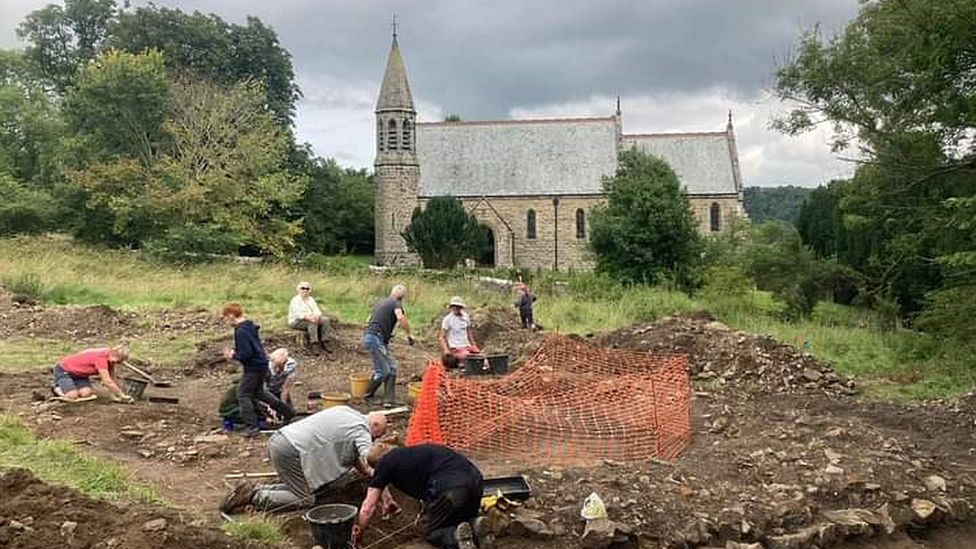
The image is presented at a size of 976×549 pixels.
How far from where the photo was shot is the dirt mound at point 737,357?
41.0ft

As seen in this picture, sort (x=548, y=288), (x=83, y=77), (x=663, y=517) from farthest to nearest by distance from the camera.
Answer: (x=83, y=77)
(x=548, y=288)
(x=663, y=517)

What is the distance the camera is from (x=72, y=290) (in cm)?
2025

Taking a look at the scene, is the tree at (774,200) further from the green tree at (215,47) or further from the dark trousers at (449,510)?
the dark trousers at (449,510)

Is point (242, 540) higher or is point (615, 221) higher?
point (615, 221)

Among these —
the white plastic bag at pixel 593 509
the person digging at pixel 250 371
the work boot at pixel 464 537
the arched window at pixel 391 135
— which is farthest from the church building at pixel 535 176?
the work boot at pixel 464 537

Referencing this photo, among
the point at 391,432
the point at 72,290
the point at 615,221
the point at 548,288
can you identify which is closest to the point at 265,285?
the point at 72,290

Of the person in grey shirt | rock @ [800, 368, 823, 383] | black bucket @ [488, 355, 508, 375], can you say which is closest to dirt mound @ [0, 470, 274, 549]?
the person in grey shirt

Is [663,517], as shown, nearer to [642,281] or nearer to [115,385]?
[115,385]

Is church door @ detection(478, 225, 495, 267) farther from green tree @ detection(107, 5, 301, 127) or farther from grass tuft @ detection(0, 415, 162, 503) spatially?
grass tuft @ detection(0, 415, 162, 503)

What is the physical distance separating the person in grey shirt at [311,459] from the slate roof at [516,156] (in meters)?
Result: 37.9

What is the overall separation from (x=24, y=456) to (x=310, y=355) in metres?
6.80

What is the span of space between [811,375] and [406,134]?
3293 cm

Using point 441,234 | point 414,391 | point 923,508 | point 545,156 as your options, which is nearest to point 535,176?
point 545,156

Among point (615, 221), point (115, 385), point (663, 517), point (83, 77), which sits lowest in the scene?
point (663, 517)
